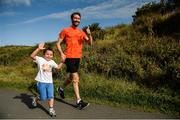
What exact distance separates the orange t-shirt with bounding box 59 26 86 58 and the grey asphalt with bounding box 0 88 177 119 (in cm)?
122

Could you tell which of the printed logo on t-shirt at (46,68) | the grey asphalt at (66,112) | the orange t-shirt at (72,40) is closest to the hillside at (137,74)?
the grey asphalt at (66,112)

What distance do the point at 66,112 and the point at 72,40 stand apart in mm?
1624

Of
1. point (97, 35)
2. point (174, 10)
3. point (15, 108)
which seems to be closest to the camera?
point (15, 108)

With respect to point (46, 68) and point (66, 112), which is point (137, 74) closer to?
point (66, 112)

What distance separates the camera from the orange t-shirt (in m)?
8.97

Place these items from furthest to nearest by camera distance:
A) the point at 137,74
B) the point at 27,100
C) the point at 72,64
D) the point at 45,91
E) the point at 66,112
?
the point at 137,74
the point at 27,100
the point at 72,64
the point at 66,112
the point at 45,91

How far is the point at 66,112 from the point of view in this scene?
851 cm

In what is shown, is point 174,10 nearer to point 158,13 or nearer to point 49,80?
point 158,13

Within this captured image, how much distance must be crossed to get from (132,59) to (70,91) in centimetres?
257

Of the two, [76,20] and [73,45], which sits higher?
[76,20]

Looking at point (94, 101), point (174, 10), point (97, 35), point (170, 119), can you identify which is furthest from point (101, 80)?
point (97, 35)

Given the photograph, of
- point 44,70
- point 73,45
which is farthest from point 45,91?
point 73,45

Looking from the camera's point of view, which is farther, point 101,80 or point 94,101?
point 101,80

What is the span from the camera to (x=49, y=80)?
8.47 meters
